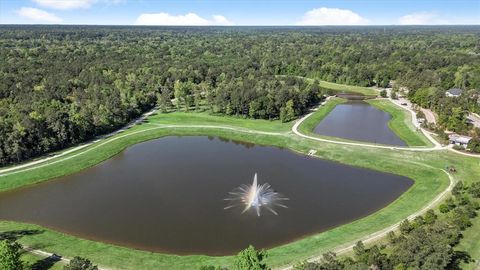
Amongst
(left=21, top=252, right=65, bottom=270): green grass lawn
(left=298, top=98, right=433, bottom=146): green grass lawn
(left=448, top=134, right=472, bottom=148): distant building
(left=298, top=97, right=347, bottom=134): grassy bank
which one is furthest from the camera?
(left=298, top=97, right=347, bottom=134): grassy bank

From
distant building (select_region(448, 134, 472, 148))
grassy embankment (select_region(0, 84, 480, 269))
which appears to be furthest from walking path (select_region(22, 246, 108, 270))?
distant building (select_region(448, 134, 472, 148))

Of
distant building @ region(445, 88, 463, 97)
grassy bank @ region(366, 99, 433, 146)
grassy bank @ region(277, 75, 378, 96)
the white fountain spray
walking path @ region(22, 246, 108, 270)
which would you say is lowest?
walking path @ region(22, 246, 108, 270)

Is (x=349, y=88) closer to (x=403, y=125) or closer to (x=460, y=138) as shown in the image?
(x=403, y=125)

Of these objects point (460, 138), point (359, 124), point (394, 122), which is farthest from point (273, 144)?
point (460, 138)

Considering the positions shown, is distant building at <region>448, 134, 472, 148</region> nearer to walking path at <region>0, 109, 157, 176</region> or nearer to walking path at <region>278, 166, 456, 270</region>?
walking path at <region>278, 166, 456, 270</region>

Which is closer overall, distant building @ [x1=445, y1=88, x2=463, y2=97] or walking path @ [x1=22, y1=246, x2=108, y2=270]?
walking path @ [x1=22, y1=246, x2=108, y2=270]

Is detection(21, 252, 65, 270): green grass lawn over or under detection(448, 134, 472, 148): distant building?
under

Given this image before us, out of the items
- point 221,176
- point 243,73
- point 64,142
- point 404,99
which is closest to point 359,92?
point 404,99

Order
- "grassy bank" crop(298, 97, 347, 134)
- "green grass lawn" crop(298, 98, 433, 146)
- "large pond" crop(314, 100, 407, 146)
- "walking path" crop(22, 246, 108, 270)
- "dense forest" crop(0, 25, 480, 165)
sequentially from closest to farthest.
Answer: "walking path" crop(22, 246, 108, 270) < "dense forest" crop(0, 25, 480, 165) < "green grass lawn" crop(298, 98, 433, 146) < "large pond" crop(314, 100, 407, 146) < "grassy bank" crop(298, 97, 347, 134)

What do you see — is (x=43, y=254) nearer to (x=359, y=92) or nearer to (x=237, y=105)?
(x=237, y=105)
